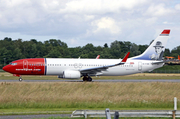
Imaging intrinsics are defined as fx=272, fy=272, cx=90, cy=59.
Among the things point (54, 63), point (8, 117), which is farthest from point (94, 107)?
point (54, 63)

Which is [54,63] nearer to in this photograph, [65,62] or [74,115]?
[65,62]

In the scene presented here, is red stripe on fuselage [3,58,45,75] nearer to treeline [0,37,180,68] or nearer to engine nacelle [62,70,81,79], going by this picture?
engine nacelle [62,70,81,79]

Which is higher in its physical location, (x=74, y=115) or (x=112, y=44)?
(x=112, y=44)

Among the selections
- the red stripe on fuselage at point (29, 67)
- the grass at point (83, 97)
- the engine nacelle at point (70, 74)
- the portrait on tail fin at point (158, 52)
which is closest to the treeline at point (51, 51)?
the red stripe on fuselage at point (29, 67)

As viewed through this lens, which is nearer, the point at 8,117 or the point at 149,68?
the point at 8,117

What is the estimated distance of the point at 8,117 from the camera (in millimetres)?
15609

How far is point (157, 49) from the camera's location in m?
41.8

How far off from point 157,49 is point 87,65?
11491 mm

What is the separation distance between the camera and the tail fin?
41.6 m

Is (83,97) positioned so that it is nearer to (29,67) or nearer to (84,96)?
(84,96)

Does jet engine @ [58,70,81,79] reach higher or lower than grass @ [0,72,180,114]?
higher

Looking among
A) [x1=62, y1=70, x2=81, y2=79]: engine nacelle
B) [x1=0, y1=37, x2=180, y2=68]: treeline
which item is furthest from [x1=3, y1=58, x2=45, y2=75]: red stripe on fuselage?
[x1=0, y1=37, x2=180, y2=68]: treeline

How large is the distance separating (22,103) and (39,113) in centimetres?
459

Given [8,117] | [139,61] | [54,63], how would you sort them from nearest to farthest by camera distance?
[8,117]
[54,63]
[139,61]
